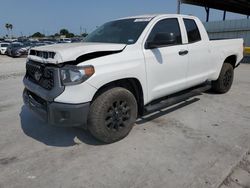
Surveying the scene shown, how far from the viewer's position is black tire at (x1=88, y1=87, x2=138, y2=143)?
133 inches

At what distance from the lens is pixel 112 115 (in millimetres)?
3596

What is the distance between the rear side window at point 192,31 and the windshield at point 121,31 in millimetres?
1070

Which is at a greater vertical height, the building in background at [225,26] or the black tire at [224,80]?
the building in background at [225,26]

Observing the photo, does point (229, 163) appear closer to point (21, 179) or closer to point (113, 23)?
point (21, 179)

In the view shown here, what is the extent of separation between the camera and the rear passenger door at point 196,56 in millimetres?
4812

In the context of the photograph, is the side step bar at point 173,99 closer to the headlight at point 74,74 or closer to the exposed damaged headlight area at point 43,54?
the headlight at point 74,74

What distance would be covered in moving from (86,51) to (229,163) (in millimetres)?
2349

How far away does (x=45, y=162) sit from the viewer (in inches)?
127

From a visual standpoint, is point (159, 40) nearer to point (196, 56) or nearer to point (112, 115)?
point (196, 56)

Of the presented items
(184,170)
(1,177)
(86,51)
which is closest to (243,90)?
(184,170)

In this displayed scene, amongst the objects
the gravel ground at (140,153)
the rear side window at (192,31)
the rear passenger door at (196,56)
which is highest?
the rear side window at (192,31)

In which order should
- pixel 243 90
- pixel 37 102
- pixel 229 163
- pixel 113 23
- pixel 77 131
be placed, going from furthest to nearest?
pixel 243 90 < pixel 113 23 < pixel 77 131 < pixel 37 102 < pixel 229 163

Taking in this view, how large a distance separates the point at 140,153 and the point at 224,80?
152 inches

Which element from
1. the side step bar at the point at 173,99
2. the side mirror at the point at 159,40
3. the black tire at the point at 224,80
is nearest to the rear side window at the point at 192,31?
the side mirror at the point at 159,40
